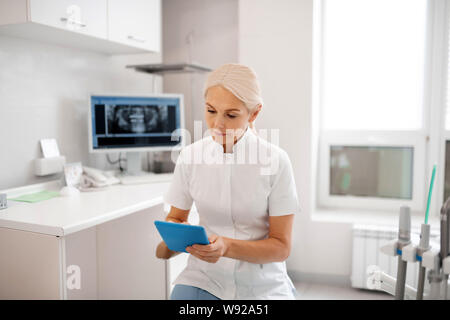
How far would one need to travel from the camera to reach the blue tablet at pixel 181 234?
1065 millimetres

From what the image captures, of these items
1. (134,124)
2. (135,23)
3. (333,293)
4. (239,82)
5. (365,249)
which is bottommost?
(333,293)

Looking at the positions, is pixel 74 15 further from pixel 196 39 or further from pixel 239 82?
pixel 196 39

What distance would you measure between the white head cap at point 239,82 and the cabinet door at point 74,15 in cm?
97

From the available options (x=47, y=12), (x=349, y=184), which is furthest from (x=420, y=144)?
(x=47, y=12)

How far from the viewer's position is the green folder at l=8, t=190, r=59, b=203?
1.90 meters

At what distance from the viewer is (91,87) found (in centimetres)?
Result: 254

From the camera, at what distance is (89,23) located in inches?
79.7

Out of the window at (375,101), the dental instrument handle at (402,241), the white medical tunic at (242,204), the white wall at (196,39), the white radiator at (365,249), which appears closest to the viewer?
the dental instrument handle at (402,241)

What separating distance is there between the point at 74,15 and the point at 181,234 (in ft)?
4.43

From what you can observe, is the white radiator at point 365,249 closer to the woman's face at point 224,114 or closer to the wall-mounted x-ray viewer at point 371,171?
the wall-mounted x-ray viewer at point 371,171

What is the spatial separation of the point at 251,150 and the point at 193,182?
0.23m

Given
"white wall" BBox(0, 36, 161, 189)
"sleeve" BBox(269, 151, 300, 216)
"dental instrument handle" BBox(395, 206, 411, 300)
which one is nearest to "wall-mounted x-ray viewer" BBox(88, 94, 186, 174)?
"white wall" BBox(0, 36, 161, 189)

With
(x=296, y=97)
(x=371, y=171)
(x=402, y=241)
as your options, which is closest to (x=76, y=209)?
(x=402, y=241)

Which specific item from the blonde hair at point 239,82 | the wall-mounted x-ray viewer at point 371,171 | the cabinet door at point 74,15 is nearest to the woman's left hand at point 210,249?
the blonde hair at point 239,82
